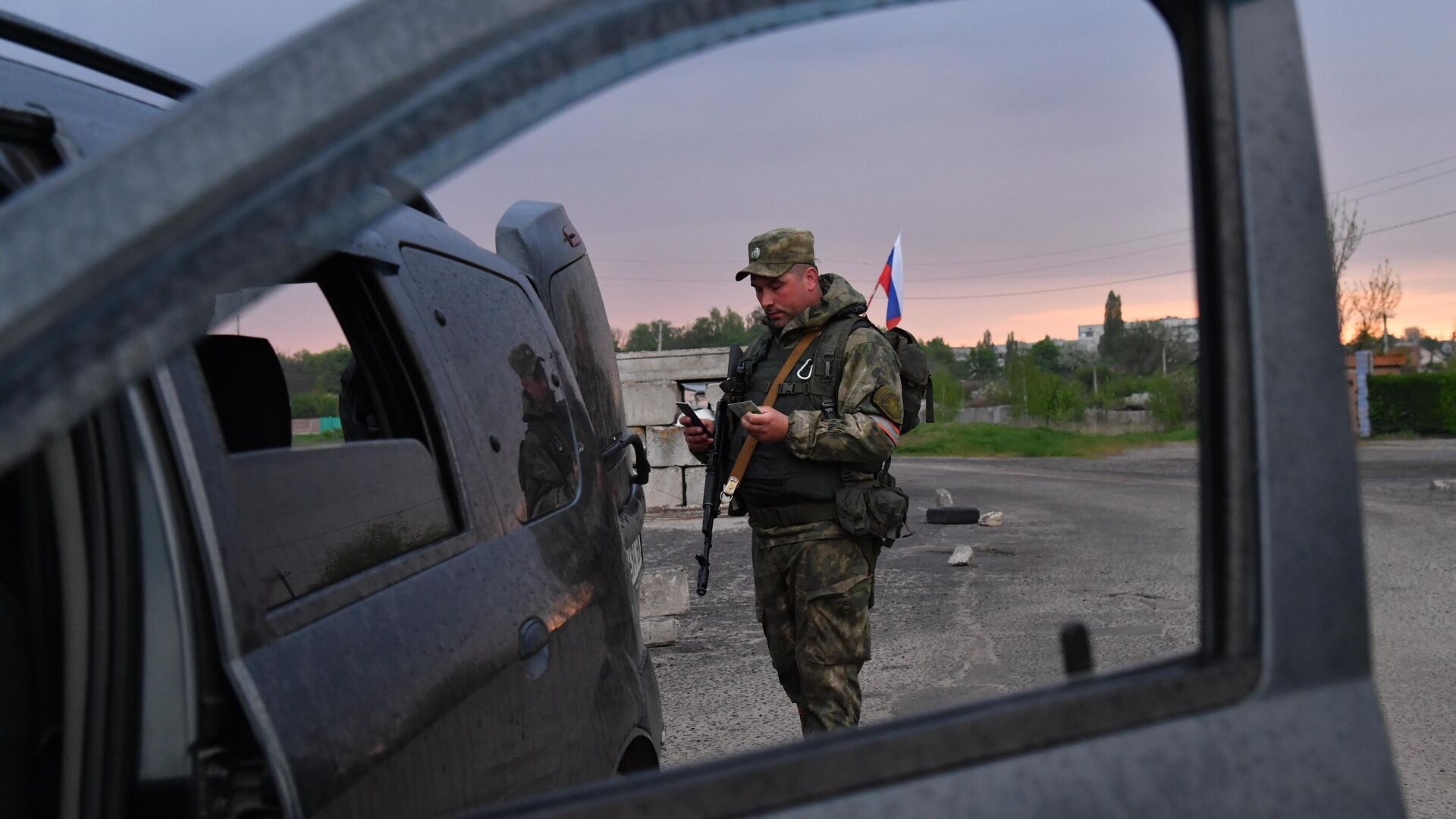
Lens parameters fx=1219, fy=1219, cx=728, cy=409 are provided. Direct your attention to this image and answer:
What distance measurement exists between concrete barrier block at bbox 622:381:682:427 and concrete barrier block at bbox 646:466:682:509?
1.68 feet

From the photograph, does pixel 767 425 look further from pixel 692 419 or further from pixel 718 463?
pixel 692 419

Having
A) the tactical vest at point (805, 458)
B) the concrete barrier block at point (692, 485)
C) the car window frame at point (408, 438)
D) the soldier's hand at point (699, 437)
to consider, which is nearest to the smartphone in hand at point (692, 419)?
the soldier's hand at point (699, 437)

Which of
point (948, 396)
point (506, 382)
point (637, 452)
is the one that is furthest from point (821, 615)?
point (948, 396)

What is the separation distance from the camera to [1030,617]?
661 centimetres

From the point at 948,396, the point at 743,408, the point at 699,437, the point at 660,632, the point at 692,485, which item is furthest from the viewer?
the point at 948,396

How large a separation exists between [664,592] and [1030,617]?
1996 millimetres

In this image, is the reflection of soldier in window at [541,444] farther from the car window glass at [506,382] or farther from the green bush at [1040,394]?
the green bush at [1040,394]

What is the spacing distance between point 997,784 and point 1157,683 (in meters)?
0.17

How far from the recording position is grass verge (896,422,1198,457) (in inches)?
979

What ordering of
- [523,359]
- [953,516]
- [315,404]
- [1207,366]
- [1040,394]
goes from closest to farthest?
[1207,366], [315,404], [523,359], [953,516], [1040,394]

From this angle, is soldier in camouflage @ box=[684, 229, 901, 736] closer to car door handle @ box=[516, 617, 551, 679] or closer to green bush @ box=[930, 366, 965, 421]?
car door handle @ box=[516, 617, 551, 679]

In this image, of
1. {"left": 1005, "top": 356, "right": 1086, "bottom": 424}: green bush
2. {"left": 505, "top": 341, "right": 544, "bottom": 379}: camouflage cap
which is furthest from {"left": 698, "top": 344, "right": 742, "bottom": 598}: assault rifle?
{"left": 1005, "top": 356, "right": 1086, "bottom": 424}: green bush

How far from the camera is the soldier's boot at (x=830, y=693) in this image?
3.98 m

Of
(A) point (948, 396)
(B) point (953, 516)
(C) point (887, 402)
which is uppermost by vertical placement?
(A) point (948, 396)
